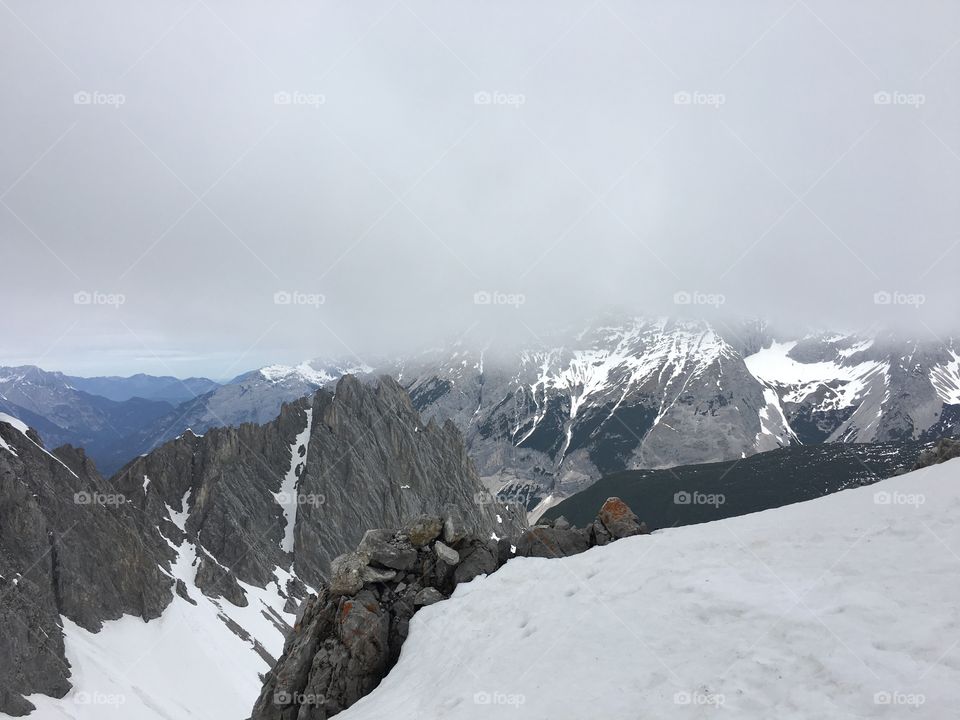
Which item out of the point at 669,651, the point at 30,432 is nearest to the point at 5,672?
the point at 30,432

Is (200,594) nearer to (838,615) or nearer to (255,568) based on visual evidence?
(255,568)

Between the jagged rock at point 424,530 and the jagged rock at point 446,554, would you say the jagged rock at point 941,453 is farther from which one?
the jagged rock at point 424,530

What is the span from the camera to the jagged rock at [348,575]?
17812mm

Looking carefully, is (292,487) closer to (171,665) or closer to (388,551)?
(171,665)

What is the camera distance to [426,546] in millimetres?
19672

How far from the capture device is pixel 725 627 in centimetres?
1138

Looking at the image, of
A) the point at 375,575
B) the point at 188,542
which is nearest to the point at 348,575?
the point at 375,575

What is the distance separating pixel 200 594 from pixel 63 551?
2375 centimetres

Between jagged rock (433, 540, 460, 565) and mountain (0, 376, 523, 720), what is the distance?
53.7 inches

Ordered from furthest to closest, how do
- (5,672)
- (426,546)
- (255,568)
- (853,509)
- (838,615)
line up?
(255,568)
(5,672)
(426,546)
(853,509)
(838,615)

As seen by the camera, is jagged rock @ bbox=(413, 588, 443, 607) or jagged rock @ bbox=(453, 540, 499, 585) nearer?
jagged rock @ bbox=(413, 588, 443, 607)

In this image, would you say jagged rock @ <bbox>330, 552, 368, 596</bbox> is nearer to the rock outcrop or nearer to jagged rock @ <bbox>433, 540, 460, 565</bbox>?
the rock outcrop

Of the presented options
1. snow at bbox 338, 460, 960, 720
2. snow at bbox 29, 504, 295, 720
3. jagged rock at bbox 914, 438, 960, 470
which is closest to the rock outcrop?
snow at bbox 338, 460, 960, 720

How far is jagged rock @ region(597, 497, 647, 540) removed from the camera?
19.4m
